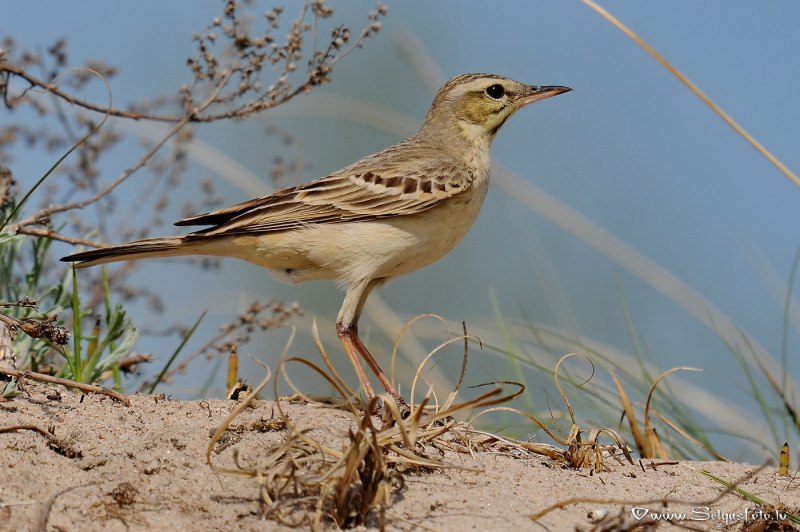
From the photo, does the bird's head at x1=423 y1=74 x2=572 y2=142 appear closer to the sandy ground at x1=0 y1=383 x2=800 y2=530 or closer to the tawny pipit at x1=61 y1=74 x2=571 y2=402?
the tawny pipit at x1=61 y1=74 x2=571 y2=402

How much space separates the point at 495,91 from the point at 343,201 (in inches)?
59.8

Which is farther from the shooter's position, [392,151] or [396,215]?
[392,151]

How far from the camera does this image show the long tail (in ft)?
15.8

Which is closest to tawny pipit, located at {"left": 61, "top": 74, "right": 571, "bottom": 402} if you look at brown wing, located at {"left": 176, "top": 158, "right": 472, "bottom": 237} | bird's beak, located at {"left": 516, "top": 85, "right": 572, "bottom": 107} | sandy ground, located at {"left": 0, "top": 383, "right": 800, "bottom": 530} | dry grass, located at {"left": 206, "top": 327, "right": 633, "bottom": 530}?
brown wing, located at {"left": 176, "top": 158, "right": 472, "bottom": 237}

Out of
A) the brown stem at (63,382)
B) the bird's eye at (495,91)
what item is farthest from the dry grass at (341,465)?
the bird's eye at (495,91)

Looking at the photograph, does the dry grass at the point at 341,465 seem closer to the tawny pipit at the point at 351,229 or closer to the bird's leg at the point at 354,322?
the tawny pipit at the point at 351,229

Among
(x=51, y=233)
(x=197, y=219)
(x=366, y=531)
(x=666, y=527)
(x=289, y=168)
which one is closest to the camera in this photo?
(x=366, y=531)

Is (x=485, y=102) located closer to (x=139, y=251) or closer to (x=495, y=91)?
(x=495, y=91)

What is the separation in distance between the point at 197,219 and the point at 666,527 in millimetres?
3195

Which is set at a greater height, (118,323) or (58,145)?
(58,145)

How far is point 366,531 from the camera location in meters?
2.81

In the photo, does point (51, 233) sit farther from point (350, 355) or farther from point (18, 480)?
point (18, 480)

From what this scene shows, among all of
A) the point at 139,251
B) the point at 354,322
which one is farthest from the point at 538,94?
the point at 139,251

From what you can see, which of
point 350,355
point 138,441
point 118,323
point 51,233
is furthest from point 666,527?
point 51,233
